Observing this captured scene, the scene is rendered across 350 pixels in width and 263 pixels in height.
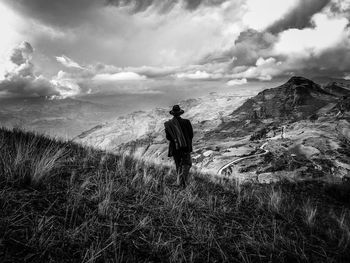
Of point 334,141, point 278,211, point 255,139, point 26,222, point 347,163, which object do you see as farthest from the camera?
point 255,139

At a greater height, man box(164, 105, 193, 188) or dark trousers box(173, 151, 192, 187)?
man box(164, 105, 193, 188)

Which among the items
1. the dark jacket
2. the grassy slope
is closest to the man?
the dark jacket

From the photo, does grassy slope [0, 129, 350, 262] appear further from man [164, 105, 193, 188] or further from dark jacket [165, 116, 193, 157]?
dark jacket [165, 116, 193, 157]

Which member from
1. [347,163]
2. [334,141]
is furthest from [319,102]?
[347,163]

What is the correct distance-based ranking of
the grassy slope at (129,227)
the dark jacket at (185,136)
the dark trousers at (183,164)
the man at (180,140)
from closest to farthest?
the grassy slope at (129,227), the dark trousers at (183,164), the man at (180,140), the dark jacket at (185,136)

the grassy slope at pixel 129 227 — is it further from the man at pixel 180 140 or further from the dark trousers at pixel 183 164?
the man at pixel 180 140

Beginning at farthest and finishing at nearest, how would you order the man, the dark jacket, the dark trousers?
the dark jacket
the man
the dark trousers

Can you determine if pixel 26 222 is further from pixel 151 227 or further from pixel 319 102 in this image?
pixel 319 102

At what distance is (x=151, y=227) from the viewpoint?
358 centimetres

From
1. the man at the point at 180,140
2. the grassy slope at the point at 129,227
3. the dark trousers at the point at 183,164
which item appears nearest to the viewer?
the grassy slope at the point at 129,227

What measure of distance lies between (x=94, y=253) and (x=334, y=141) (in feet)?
217

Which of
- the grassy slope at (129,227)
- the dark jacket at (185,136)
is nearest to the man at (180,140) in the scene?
the dark jacket at (185,136)

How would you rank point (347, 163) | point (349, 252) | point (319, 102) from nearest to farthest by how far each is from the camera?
point (349, 252), point (347, 163), point (319, 102)

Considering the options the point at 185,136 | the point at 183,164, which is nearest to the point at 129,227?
the point at 183,164
